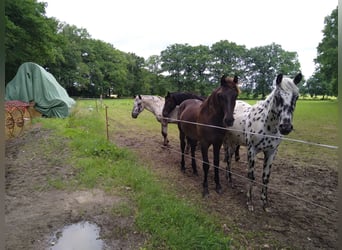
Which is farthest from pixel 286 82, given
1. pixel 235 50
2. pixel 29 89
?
pixel 235 50

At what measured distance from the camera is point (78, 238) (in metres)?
2.49

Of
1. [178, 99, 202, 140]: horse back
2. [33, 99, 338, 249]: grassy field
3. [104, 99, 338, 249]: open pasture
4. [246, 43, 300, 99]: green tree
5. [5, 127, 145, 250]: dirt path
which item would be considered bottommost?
[104, 99, 338, 249]: open pasture

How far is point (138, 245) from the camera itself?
2.34 meters

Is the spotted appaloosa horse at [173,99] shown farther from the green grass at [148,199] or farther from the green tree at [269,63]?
the green tree at [269,63]

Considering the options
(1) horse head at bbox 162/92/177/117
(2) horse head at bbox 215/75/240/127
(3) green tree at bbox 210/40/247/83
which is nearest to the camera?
(2) horse head at bbox 215/75/240/127

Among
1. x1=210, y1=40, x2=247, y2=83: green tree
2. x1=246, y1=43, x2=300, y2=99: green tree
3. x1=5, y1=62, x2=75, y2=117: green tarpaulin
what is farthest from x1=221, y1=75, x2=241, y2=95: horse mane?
x1=210, y1=40, x2=247, y2=83: green tree

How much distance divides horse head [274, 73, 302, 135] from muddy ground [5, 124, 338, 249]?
2.33 feet

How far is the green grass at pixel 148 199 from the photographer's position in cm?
234

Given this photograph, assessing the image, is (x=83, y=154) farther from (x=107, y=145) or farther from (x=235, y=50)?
(x=235, y=50)

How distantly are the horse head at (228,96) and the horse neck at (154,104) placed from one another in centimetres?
416

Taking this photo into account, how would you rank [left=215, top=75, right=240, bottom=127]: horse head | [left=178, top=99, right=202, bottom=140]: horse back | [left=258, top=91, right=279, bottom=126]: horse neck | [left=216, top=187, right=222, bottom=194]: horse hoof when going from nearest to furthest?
[left=258, top=91, right=279, bottom=126]: horse neck → [left=215, top=75, right=240, bottom=127]: horse head → [left=216, top=187, right=222, bottom=194]: horse hoof → [left=178, top=99, right=202, bottom=140]: horse back

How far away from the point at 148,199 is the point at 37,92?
9.81 metres

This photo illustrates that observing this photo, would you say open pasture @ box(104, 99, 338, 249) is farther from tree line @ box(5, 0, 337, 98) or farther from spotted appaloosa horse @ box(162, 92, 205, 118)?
tree line @ box(5, 0, 337, 98)

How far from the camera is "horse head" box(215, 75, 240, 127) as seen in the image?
3062mm
